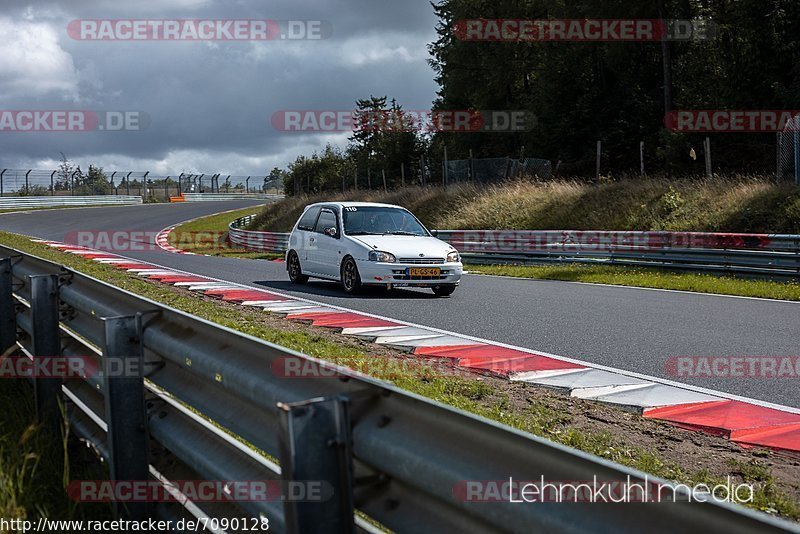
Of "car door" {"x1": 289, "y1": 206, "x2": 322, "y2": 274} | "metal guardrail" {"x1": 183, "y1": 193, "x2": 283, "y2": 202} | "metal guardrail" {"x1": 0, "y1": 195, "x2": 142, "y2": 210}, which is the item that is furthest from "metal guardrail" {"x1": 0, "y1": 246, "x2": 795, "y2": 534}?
"metal guardrail" {"x1": 183, "y1": 193, "x2": 283, "y2": 202}

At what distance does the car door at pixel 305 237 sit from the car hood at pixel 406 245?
1.65 meters

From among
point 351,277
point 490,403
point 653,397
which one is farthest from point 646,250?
point 490,403

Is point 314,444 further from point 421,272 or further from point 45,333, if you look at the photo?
point 421,272

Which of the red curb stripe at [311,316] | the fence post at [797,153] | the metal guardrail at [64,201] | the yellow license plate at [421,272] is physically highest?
the metal guardrail at [64,201]

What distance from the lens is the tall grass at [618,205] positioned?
20984 millimetres

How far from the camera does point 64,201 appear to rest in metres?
67.9

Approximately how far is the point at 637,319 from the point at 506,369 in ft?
13.0

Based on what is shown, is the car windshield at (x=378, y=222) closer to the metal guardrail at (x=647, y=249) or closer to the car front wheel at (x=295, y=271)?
the car front wheel at (x=295, y=271)

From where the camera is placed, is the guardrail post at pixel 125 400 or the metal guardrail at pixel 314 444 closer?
the metal guardrail at pixel 314 444

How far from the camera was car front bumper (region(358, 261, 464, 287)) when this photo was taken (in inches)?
541

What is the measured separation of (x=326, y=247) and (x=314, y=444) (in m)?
13.2

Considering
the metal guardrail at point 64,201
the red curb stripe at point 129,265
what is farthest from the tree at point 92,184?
the red curb stripe at point 129,265

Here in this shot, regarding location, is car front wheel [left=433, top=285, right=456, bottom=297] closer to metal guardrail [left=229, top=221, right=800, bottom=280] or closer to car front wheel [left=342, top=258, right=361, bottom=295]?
car front wheel [left=342, top=258, right=361, bottom=295]

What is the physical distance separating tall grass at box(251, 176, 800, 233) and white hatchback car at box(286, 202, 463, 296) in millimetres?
10078
